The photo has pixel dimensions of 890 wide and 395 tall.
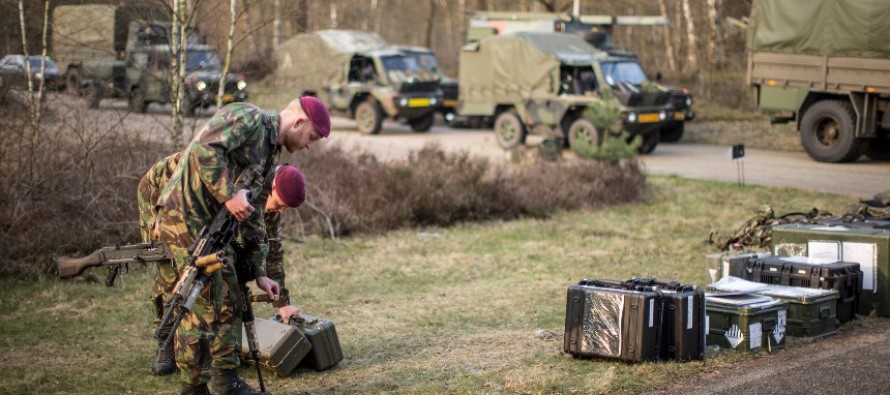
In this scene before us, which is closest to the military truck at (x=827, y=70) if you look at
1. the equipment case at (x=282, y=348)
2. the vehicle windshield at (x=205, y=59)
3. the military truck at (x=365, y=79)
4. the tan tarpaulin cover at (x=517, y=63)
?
the tan tarpaulin cover at (x=517, y=63)

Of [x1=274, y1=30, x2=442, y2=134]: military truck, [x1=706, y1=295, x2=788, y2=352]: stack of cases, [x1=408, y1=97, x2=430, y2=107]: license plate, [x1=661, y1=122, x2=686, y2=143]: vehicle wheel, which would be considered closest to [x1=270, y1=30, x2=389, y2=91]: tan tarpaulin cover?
[x1=274, y1=30, x2=442, y2=134]: military truck

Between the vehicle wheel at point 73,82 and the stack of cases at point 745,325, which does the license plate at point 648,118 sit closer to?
the vehicle wheel at point 73,82

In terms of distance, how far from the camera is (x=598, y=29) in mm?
27906

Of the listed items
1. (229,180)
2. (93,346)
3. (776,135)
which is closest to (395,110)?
(776,135)

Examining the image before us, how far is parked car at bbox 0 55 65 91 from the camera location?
11359mm

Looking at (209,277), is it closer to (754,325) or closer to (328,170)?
(754,325)

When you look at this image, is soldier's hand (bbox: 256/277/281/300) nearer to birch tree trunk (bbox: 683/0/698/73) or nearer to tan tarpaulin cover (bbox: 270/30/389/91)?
tan tarpaulin cover (bbox: 270/30/389/91)

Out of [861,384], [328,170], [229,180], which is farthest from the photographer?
[328,170]

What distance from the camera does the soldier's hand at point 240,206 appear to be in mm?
5785

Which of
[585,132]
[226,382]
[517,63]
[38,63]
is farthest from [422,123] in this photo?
[226,382]

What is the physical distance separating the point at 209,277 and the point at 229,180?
515mm

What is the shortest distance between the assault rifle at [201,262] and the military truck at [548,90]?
15.7 meters

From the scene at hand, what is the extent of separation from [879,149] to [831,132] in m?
1.16

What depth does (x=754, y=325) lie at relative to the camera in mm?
7570
